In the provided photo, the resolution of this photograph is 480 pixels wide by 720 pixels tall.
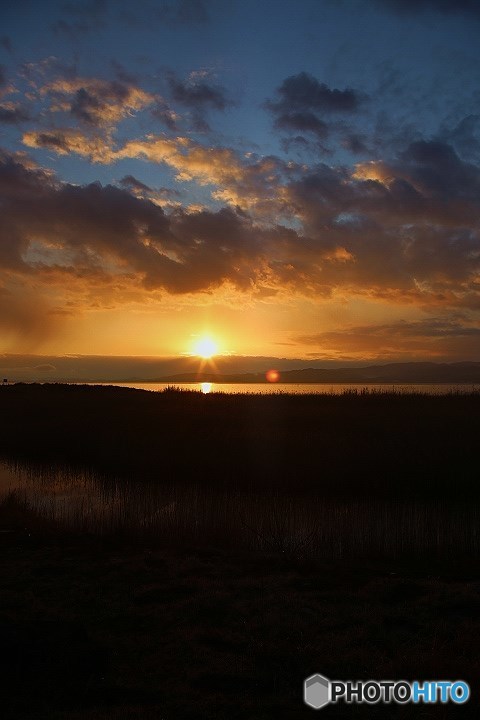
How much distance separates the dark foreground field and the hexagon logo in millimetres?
108

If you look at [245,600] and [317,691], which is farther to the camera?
[245,600]

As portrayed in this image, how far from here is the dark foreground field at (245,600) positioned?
6.07 metres

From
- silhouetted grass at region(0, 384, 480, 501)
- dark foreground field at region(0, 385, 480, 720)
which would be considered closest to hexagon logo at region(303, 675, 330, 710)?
dark foreground field at region(0, 385, 480, 720)

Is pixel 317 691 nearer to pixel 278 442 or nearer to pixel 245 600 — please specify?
pixel 245 600

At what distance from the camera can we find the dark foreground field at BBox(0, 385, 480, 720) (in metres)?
6.07

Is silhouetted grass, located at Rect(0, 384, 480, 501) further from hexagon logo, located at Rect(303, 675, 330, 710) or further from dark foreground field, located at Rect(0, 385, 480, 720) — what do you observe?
hexagon logo, located at Rect(303, 675, 330, 710)

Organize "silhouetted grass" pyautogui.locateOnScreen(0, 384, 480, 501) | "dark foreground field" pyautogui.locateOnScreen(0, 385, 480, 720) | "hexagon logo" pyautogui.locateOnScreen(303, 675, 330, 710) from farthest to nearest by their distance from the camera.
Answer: "silhouetted grass" pyautogui.locateOnScreen(0, 384, 480, 501), "dark foreground field" pyautogui.locateOnScreen(0, 385, 480, 720), "hexagon logo" pyautogui.locateOnScreen(303, 675, 330, 710)

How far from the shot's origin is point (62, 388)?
54031 millimetres

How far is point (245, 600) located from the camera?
28.9ft

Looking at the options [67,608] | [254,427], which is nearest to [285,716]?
[67,608]

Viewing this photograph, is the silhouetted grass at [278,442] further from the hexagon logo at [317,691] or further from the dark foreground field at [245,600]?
the hexagon logo at [317,691]

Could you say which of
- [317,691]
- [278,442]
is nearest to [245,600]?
[317,691]

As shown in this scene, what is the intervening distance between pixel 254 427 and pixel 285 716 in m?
21.8

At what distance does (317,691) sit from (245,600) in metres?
2.89
